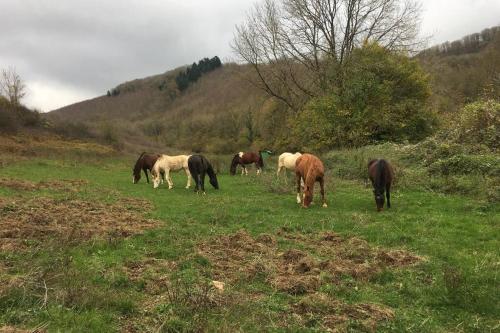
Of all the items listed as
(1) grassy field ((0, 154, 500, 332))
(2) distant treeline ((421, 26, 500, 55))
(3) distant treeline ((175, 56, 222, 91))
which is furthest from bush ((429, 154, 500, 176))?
(3) distant treeline ((175, 56, 222, 91))

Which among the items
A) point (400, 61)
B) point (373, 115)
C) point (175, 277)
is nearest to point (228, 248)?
point (175, 277)

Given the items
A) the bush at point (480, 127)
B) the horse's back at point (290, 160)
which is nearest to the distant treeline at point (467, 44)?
the bush at point (480, 127)

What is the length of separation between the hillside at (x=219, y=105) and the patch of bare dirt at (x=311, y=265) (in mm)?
23367

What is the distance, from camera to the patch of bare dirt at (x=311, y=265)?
5.79m

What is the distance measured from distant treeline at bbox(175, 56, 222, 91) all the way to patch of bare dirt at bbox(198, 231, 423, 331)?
14393 cm

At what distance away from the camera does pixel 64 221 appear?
10.8 m

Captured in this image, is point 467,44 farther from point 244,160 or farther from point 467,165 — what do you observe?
point 467,165

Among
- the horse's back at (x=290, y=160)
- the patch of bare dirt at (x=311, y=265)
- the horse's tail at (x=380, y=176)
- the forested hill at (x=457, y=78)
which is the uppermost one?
the forested hill at (x=457, y=78)

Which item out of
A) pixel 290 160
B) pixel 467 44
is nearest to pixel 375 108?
pixel 290 160

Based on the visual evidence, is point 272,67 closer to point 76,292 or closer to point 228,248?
point 228,248

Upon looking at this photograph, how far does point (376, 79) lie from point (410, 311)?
27776 millimetres

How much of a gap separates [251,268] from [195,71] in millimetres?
151447

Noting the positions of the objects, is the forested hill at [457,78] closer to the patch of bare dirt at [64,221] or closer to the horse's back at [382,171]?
the horse's back at [382,171]

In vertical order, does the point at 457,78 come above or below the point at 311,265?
above
